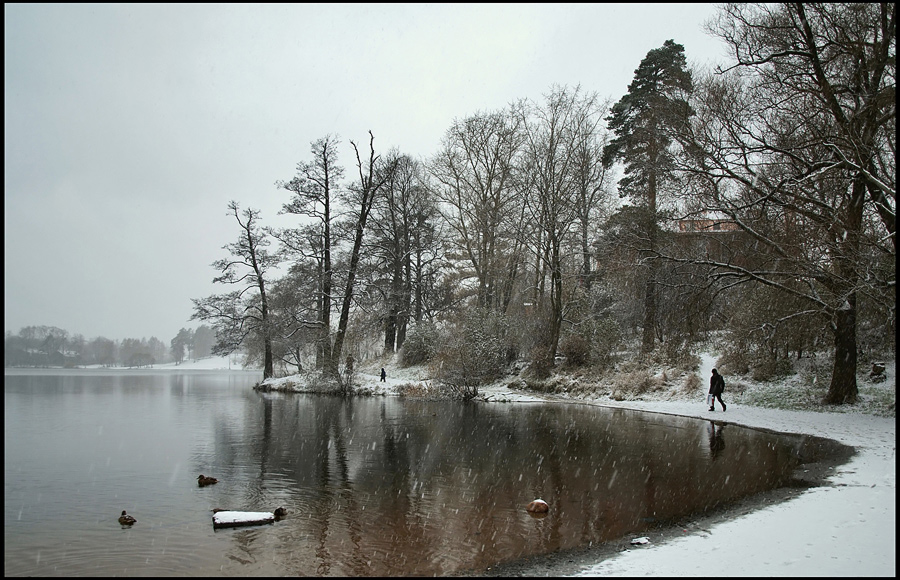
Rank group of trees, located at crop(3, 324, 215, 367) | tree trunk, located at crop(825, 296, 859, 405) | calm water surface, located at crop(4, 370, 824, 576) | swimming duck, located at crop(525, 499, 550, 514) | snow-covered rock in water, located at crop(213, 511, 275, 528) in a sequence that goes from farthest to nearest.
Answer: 1. group of trees, located at crop(3, 324, 215, 367)
2. tree trunk, located at crop(825, 296, 859, 405)
3. swimming duck, located at crop(525, 499, 550, 514)
4. snow-covered rock in water, located at crop(213, 511, 275, 528)
5. calm water surface, located at crop(4, 370, 824, 576)

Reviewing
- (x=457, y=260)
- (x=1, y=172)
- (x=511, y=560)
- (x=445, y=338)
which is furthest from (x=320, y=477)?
(x=457, y=260)

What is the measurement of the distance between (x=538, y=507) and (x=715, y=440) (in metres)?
7.77

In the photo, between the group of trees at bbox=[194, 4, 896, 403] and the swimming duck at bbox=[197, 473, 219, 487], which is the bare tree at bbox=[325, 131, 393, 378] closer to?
the group of trees at bbox=[194, 4, 896, 403]

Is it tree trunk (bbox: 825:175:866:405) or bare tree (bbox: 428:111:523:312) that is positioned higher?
bare tree (bbox: 428:111:523:312)

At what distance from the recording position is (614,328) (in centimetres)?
2614

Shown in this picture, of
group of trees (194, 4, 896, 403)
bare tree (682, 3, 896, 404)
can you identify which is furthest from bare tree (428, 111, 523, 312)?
bare tree (682, 3, 896, 404)

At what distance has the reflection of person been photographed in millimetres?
11789

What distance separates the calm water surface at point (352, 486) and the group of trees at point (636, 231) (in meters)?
4.90

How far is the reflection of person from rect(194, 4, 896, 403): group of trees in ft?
9.92

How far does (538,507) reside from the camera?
7598mm

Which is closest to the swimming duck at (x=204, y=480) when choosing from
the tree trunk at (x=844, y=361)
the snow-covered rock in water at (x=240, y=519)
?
the snow-covered rock in water at (x=240, y=519)

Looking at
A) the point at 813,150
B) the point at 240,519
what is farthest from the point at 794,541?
the point at 813,150

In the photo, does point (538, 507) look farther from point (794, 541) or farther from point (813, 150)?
point (813, 150)

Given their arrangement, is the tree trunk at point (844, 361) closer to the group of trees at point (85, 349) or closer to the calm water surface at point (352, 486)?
the calm water surface at point (352, 486)
